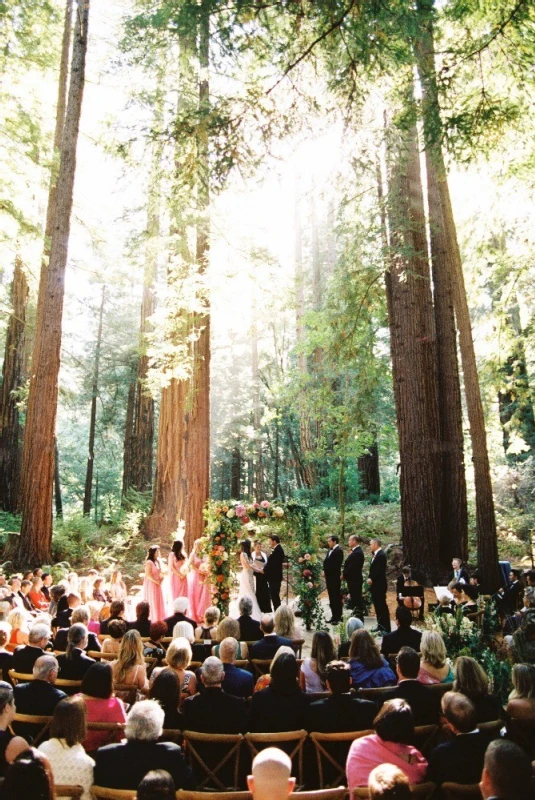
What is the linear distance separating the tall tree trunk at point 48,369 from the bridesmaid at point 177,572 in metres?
3.33

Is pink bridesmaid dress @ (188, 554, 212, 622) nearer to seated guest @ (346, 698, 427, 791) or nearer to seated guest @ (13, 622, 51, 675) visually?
seated guest @ (13, 622, 51, 675)

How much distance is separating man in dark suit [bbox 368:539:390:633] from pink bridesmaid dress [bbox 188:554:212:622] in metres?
2.67

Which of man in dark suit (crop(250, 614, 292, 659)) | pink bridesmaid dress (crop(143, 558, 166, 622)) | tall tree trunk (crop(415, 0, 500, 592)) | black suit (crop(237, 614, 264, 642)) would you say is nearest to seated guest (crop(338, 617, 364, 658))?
man in dark suit (crop(250, 614, 292, 659))

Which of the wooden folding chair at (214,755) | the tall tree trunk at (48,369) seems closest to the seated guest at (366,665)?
the wooden folding chair at (214,755)

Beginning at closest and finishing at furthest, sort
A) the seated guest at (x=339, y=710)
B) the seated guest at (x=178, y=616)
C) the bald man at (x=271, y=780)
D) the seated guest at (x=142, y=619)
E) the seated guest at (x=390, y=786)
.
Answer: the seated guest at (x=390, y=786), the bald man at (x=271, y=780), the seated guest at (x=339, y=710), the seated guest at (x=142, y=619), the seated guest at (x=178, y=616)

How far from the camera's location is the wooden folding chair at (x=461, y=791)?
2809mm

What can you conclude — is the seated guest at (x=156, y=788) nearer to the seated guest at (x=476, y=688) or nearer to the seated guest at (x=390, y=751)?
the seated guest at (x=390, y=751)

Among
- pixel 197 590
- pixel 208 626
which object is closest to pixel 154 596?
pixel 197 590

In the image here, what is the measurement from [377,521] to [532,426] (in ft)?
19.7

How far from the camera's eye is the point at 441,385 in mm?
12297

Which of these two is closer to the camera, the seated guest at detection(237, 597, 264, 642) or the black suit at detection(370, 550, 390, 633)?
the seated guest at detection(237, 597, 264, 642)

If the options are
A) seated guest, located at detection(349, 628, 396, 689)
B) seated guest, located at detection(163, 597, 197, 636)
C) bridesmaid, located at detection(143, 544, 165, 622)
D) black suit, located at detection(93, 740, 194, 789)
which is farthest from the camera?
bridesmaid, located at detection(143, 544, 165, 622)

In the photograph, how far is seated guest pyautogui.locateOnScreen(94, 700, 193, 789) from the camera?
2.99 metres

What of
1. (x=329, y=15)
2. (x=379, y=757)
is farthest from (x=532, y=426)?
(x=379, y=757)
